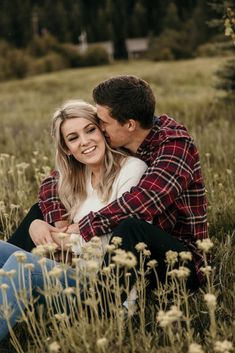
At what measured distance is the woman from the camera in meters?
3.70

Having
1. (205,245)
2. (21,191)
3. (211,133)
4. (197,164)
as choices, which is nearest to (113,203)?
(197,164)

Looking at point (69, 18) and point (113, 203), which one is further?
point (69, 18)

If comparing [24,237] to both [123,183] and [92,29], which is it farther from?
[92,29]

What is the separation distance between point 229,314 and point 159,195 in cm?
70

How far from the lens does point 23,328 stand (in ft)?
10.9

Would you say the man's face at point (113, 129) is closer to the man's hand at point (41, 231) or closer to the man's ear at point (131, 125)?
the man's ear at point (131, 125)

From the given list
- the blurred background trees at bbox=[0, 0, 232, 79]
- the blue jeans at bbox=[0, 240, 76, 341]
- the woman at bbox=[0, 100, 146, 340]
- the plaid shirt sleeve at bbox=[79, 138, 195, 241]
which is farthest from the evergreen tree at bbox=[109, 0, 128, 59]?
→ the blue jeans at bbox=[0, 240, 76, 341]

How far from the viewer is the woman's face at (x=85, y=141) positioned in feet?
12.2

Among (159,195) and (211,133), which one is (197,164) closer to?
(159,195)

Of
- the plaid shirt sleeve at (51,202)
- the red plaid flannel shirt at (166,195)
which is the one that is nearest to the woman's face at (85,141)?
the red plaid flannel shirt at (166,195)

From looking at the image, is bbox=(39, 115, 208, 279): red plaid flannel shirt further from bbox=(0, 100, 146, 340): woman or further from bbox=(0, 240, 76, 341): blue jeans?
bbox=(0, 240, 76, 341): blue jeans

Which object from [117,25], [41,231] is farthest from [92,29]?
[41,231]

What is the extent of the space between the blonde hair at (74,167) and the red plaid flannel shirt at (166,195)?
185 mm

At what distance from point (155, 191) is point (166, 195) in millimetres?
68
